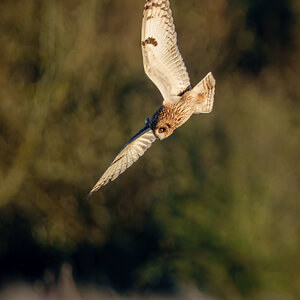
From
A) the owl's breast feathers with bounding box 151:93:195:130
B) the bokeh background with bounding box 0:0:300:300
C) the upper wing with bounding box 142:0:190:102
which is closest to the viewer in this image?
the upper wing with bounding box 142:0:190:102

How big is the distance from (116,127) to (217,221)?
2.82 feet

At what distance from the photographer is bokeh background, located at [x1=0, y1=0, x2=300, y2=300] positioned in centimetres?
268

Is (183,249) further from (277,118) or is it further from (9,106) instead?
(9,106)

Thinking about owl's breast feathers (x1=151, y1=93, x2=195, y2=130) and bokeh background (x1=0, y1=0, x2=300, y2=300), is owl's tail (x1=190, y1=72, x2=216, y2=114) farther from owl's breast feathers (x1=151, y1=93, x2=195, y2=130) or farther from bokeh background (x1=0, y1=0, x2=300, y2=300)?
bokeh background (x1=0, y1=0, x2=300, y2=300)

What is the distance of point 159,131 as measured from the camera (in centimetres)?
131

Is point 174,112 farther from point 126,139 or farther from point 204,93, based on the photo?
point 126,139

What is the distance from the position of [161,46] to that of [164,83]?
0.11 m

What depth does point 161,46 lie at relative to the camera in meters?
1.25

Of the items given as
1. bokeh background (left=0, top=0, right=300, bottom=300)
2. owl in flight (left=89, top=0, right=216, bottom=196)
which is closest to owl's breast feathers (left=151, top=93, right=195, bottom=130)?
owl in flight (left=89, top=0, right=216, bottom=196)

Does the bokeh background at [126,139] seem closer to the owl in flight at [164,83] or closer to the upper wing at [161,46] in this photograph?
the owl in flight at [164,83]

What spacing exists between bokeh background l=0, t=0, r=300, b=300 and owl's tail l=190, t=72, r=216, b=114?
51.8 inches

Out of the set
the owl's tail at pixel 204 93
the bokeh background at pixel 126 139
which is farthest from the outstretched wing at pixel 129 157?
the bokeh background at pixel 126 139

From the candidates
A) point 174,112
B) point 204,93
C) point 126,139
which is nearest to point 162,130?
point 174,112

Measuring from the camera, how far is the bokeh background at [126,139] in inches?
105
